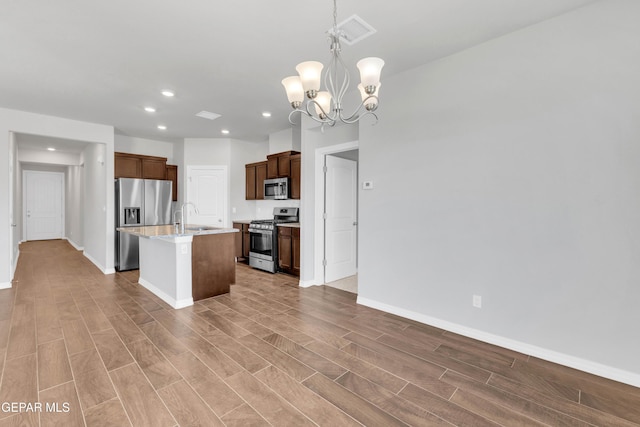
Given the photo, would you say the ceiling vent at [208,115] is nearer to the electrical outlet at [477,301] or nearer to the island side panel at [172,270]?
the island side panel at [172,270]

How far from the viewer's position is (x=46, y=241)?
925 centimetres

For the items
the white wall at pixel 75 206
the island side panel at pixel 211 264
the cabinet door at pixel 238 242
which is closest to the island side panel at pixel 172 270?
the island side panel at pixel 211 264

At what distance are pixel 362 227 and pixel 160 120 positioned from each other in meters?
4.01

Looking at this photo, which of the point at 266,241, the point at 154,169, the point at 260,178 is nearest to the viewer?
the point at 266,241

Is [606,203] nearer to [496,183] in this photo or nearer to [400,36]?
[496,183]

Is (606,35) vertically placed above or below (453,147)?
above

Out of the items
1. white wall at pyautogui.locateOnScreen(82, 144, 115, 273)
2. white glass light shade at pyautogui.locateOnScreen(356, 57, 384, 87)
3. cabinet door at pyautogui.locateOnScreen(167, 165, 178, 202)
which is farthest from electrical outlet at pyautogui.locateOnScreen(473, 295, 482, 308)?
cabinet door at pyautogui.locateOnScreen(167, 165, 178, 202)

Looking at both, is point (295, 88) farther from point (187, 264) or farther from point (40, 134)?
point (40, 134)

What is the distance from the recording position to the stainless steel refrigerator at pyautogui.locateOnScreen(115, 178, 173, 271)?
5.33 metres

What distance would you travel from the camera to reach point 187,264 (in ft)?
11.7

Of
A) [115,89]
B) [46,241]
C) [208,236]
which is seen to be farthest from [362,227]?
[46,241]

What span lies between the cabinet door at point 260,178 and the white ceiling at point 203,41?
2.18 meters

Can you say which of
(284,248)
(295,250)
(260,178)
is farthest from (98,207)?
(295,250)

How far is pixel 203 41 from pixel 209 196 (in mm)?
4272
